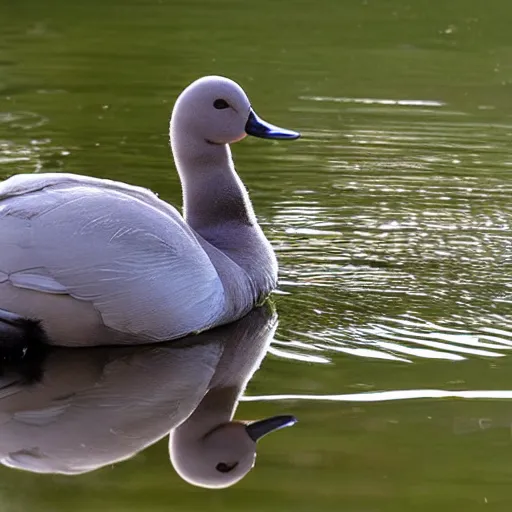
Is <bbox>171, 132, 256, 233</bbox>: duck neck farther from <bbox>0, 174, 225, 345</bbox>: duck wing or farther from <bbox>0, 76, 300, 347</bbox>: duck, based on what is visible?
<bbox>0, 174, 225, 345</bbox>: duck wing

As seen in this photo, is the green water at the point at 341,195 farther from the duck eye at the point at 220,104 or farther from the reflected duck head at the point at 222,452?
the duck eye at the point at 220,104

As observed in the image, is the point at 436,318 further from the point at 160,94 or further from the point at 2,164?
the point at 160,94

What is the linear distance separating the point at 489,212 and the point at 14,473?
419 cm

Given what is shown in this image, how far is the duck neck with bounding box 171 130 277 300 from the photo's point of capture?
269 inches

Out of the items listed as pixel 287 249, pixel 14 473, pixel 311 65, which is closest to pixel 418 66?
pixel 311 65

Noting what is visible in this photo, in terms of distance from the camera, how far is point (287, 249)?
7.68 metres

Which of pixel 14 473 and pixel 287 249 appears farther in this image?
pixel 287 249

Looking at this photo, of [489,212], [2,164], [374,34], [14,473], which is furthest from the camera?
[374,34]

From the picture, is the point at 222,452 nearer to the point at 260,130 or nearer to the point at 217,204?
the point at 217,204

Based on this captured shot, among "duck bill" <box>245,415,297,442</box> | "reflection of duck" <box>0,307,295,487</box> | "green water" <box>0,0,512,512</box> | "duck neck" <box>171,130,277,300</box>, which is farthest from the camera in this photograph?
"duck neck" <box>171,130,277,300</box>

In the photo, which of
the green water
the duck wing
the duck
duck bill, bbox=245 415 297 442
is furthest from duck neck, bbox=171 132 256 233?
duck bill, bbox=245 415 297 442

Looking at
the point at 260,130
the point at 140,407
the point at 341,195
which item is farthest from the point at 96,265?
the point at 341,195

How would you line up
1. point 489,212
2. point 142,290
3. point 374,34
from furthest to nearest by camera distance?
point 374,34 < point 489,212 < point 142,290

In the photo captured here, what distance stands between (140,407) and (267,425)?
0.53 m
